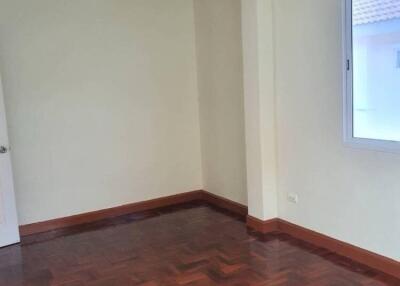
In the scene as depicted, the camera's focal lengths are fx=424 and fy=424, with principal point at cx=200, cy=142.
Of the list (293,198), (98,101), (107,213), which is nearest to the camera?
(293,198)

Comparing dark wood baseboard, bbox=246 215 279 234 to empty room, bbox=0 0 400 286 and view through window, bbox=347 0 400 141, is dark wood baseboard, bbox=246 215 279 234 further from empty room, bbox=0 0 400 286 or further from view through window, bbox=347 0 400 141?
view through window, bbox=347 0 400 141

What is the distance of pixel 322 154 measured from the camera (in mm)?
3520

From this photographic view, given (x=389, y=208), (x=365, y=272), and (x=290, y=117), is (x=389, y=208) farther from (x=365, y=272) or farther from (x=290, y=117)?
(x=290, y=117)

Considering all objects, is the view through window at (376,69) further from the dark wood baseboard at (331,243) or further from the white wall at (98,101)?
the white wall at (98,101)

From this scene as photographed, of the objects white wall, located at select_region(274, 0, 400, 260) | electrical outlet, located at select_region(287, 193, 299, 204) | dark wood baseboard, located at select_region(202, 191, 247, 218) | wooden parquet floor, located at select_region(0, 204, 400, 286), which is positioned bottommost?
wooden parquet floor, located at select_region(0, 204, 400, 286)

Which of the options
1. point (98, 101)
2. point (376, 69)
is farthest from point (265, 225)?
point (98, 101)

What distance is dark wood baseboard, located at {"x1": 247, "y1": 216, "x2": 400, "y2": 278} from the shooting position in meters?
3.09

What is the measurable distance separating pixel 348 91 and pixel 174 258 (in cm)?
194

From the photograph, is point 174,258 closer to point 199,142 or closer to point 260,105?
point 260,105

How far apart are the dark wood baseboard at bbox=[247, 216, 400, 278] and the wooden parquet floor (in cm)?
6

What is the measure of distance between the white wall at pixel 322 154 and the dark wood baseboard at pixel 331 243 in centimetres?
5

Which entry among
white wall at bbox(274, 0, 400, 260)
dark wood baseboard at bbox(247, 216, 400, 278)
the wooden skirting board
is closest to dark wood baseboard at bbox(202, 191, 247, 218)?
the wooden skirting board

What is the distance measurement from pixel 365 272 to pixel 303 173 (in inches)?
38.0

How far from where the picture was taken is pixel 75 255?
12.2 ft
